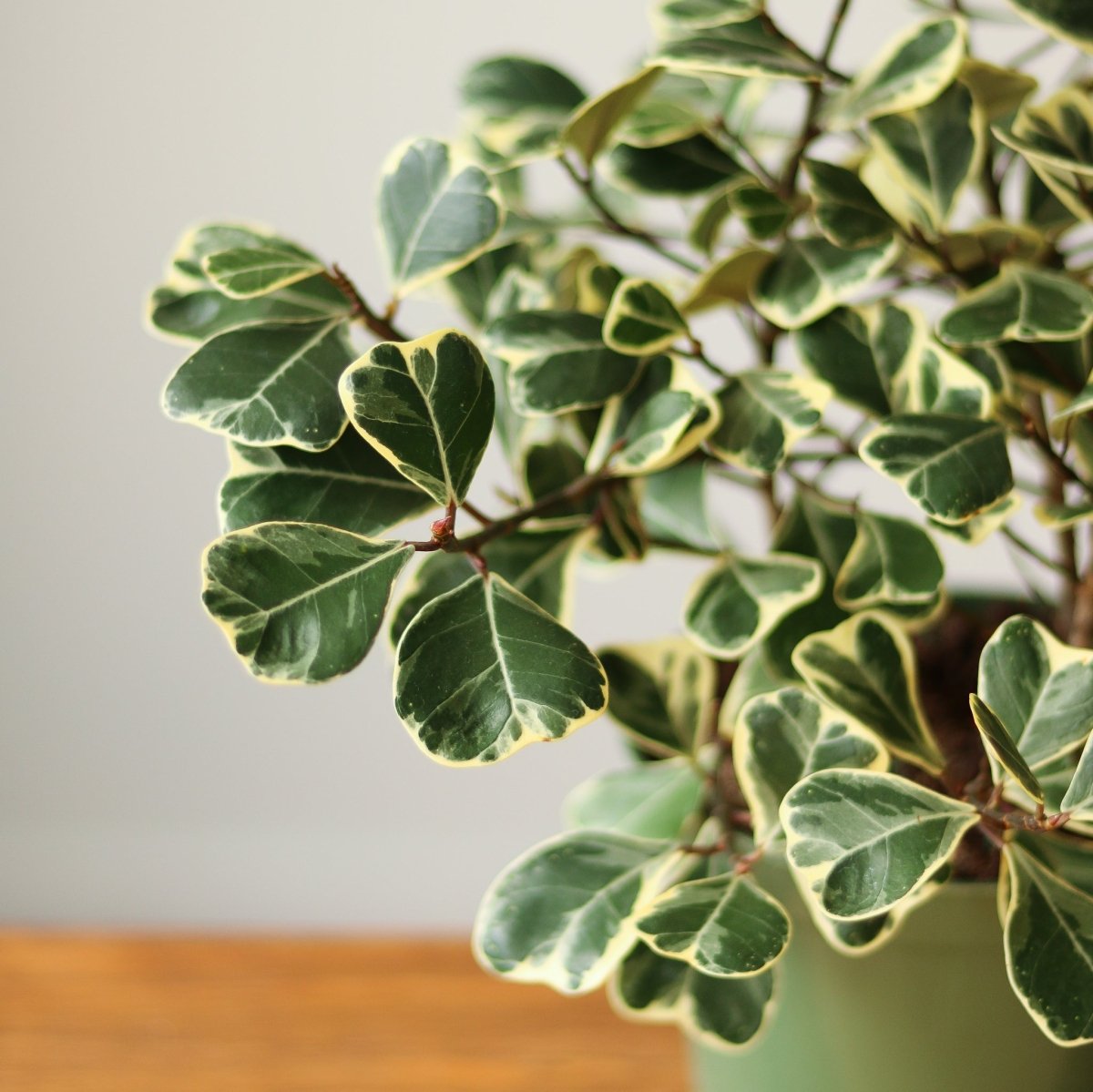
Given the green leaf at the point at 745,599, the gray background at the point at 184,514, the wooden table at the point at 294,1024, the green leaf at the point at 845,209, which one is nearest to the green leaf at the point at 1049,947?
the green leaf at the point at 745,599

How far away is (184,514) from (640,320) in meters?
0.86

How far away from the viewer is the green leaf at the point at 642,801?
50 centimetres

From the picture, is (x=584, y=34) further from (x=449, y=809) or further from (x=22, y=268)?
(x=449, y=809)

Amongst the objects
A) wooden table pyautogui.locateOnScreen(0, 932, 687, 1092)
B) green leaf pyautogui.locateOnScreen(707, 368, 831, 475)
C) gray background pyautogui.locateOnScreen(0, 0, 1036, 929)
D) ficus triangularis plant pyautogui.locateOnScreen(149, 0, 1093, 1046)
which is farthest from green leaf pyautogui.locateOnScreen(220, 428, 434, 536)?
gray background pyautogui.locateOnScreen(0, 0, 1036, 929)

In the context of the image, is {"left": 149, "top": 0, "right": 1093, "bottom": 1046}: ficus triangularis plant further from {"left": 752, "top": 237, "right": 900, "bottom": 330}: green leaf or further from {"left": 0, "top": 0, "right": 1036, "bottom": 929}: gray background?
{"left": 0, "top": 0, "right": 1036, "bottom": 929}: gray background

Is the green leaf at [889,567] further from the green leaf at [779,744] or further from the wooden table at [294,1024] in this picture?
the wooden table at [294,1024]

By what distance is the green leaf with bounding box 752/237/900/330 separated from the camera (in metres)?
0.41

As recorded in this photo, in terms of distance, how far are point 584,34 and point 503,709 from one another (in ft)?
3.05

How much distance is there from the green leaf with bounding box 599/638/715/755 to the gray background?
73 centimetres

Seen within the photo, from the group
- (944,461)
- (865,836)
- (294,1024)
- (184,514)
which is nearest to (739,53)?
(944,461)

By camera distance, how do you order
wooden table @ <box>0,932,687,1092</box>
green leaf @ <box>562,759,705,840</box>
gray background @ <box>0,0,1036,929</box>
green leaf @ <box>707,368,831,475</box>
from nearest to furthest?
green leaf @ <box>707,368,831,475</box> → green leaf @ <box>562,759,705,840</box> → wooden table @ <box>0,932,687,1092</box> → gray background @ <box>0,0,1036,929</box>

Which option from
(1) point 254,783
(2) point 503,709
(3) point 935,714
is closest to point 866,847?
(2) point 503,709

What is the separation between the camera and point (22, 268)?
109 centimetres

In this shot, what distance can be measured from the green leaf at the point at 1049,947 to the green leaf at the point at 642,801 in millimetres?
154
